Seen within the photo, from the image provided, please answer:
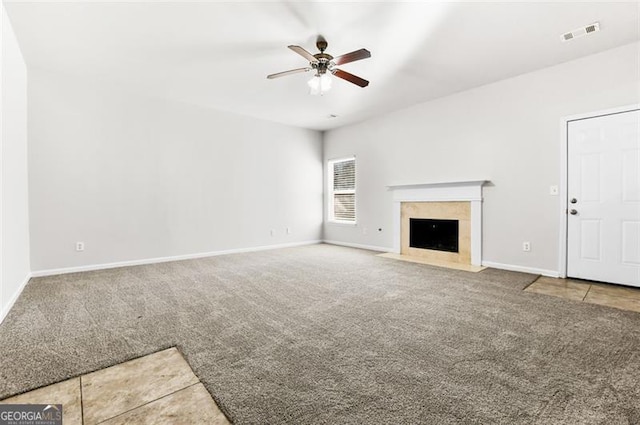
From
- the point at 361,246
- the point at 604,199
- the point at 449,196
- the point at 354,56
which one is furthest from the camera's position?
the point at 361,246

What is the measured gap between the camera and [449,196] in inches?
187

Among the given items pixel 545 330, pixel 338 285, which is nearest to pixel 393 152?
pixel 338 285

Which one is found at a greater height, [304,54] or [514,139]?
[304,54]

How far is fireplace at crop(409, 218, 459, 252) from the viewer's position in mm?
4781

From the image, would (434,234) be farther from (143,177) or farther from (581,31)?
(143,177)

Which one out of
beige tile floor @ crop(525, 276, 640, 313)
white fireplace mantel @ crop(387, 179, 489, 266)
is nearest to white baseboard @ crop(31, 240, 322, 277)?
white fireplace mantel @ crop(387, 179, 489, 266)

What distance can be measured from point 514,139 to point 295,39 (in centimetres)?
330

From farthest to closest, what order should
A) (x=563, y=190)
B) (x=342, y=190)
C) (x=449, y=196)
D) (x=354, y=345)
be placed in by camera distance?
(x=342, y=190)
(x=449, y=196)
(x=563, y=190)
(x=354, y=345)

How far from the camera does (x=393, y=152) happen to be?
18.4 feet

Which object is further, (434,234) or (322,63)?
(434,234)

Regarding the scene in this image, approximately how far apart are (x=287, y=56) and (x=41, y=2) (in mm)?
2227

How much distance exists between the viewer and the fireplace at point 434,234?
478cm

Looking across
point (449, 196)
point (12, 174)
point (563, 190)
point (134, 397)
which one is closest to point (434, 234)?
point (449, 196)

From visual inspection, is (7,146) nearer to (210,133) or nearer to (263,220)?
(210,133)
